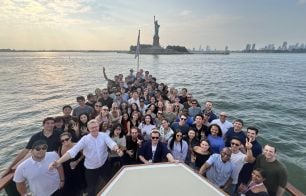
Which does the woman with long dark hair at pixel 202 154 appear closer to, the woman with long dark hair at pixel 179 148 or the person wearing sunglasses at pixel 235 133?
the woman with long dark hair at pixel 179 148

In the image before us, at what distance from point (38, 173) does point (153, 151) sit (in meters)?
2.17

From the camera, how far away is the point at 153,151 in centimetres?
490

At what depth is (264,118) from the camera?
53.8 feet

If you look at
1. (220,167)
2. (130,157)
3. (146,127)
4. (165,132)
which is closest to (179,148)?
(165,132)

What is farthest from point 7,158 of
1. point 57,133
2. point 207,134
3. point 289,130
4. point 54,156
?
point 289,130

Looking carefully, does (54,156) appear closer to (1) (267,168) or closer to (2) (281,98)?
(1) (267,168)

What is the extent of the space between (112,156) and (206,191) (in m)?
3.18

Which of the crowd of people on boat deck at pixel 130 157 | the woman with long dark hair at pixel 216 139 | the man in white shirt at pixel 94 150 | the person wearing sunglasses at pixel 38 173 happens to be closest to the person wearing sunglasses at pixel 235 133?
the crowd of people on boat deck at pixel 130 157

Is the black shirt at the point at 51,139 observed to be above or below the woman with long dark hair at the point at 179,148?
above

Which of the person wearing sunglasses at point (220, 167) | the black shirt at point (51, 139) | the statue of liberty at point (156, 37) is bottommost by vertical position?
the person wearing sunglasses at point (220, 167)

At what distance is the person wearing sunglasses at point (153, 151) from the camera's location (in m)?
4.85

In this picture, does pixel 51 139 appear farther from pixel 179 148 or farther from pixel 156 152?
pixel 179 148

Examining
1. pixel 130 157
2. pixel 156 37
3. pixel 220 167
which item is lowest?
pixel 130 157

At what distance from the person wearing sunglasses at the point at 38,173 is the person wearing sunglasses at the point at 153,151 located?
5.63 feet
